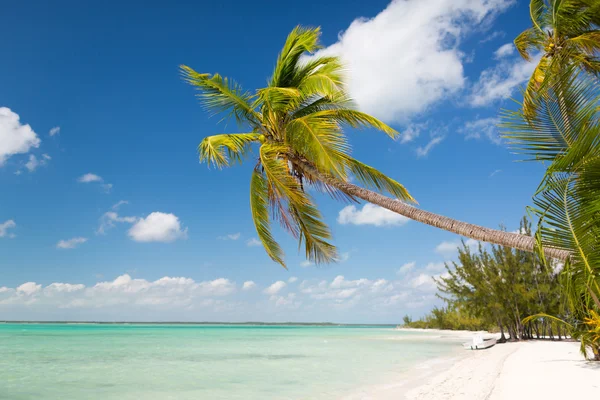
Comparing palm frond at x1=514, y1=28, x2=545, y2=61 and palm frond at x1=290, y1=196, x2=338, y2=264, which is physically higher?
palm frond at x1=514, y1=28, x2=545, y2=61

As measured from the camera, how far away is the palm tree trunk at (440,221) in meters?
3.79

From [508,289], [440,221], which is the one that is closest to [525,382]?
[440,221]

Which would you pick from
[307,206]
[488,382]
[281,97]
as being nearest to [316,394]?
[488,382]

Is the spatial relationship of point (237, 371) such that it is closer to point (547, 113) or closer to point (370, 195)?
point (370, 195)

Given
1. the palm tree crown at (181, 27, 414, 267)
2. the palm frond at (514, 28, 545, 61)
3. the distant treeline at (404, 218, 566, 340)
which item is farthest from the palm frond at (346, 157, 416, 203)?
the distant treeline at (404, 218, 566, 340)

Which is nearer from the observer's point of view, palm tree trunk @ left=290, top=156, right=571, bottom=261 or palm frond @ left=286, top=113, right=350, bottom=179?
palm tree trunk @ left=290, top=156, right=571, bottom=261

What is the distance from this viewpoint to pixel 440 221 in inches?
181

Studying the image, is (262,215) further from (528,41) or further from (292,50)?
(528,41)

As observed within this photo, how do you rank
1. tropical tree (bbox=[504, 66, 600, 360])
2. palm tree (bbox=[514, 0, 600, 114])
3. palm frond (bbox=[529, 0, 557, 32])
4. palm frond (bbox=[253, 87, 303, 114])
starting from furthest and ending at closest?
palm frond (bbox=[253, 87, 303, 114])
palm frond (bbox=[529, 0, 557, 32])
palm tree (bbox=[514, 0, 600, 114])
tropical tree (bbox=[504, 66, 600, 360])

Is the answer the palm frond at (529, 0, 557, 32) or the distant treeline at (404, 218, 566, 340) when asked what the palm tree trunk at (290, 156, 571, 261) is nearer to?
the palm frond at (529, 0, 557, 32)

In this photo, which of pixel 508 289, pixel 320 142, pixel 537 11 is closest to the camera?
pixel 320 142

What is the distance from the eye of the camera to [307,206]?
6.68 m

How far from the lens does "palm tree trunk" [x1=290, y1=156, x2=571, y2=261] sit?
3.79m

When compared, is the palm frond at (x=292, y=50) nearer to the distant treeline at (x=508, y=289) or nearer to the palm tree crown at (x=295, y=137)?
the palm tree crown at (x=295, y=137)
